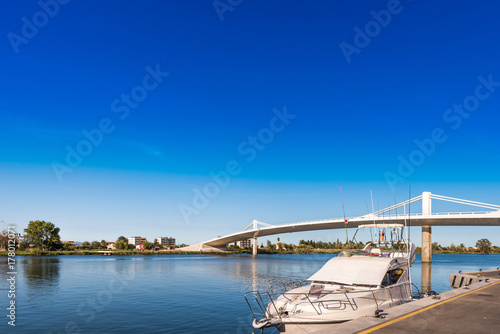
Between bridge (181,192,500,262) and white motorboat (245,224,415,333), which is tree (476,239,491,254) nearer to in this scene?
bridge (181,192,500,262)

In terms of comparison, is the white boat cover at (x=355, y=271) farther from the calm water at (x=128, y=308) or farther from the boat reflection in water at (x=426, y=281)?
the boat reflection in water at (x=426, y=281)

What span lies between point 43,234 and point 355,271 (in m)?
123

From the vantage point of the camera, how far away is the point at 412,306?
12.1 meters

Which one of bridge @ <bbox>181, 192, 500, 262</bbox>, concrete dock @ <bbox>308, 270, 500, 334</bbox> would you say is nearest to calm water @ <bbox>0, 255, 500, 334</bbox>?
concrete dock @ <bbox>308, 270, 500, 334</bbox>

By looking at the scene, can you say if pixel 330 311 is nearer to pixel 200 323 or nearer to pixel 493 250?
pixel 200 323

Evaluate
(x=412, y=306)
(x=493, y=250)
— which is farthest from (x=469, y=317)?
(x=493, y=250)

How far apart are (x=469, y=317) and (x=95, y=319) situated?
54.3 ft

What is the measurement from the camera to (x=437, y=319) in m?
10.5

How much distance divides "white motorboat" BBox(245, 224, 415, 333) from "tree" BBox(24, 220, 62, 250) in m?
120

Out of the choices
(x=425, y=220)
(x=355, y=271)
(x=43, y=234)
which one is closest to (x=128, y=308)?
(x=355, y=271)

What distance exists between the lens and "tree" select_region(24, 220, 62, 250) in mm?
112875

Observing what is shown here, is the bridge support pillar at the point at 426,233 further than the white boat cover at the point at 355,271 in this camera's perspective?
Yes

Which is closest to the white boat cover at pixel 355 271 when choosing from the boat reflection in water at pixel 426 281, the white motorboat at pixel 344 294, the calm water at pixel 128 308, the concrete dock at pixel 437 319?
the white motorboat at pixel 344 294

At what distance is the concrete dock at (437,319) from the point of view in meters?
9.21
